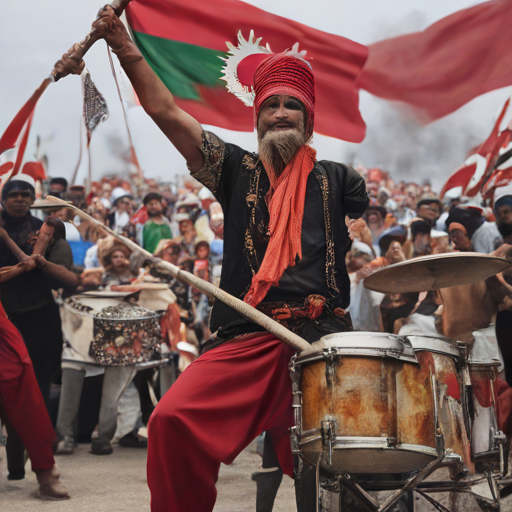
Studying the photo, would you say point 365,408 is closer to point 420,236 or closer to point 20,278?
point 20,278

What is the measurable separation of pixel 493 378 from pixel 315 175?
1.82 meters

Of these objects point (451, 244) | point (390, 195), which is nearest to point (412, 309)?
point (451, 244)

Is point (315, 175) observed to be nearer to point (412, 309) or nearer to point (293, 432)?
point (293, 432)

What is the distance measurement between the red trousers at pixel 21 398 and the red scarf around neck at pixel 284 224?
2.69m

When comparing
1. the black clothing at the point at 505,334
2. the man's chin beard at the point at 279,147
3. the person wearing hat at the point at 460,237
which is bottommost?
the black clothing at the point at 505,334

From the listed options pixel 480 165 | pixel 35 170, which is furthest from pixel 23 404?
pixel 480 165

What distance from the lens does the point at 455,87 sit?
7.27 meters

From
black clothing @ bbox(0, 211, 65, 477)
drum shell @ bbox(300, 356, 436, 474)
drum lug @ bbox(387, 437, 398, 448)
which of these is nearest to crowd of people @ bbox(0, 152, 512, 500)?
black clothing @ bbox(0, 211, 65, 477)

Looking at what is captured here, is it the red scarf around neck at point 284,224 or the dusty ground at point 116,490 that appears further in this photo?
the dusty ground at point 116,490

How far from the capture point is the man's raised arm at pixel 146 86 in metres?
A: 3.22

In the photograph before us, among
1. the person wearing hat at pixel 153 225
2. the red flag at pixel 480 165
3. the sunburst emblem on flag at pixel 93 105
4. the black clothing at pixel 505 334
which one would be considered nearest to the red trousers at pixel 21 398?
the sunburst emblem on flag at pixel 93 105

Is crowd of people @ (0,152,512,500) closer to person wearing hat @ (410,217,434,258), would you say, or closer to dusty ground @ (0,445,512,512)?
person wearing hat @ (410,217,434,258)

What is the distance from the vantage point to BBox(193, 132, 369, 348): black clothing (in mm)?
3322

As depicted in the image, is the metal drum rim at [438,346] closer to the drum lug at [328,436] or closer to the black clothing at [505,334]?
the drum lug at [328,436]
